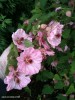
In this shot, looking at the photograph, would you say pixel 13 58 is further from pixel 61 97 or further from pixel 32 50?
pixel 61 97

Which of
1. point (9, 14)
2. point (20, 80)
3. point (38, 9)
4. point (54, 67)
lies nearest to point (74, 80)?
point (54, 67)

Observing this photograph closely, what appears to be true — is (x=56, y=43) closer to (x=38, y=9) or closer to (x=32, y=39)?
(x=32, y=39)

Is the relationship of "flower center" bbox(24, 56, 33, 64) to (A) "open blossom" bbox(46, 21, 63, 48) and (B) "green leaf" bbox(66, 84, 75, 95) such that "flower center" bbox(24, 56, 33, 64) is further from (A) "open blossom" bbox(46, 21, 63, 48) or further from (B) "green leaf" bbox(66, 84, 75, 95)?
(B) "green leaf" bbox(66, 84, 75, 95)

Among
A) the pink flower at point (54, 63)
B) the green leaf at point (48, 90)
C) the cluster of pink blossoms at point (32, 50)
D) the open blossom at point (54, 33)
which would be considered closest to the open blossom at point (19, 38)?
the cluster of pink blossoms at point (32, 50)

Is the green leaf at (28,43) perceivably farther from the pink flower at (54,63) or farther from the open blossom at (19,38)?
the pink flower at (54,63)

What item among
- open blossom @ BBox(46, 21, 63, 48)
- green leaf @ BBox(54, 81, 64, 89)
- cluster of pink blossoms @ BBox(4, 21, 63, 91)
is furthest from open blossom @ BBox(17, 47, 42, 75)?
green leaf @ BBox(54, 81, 64, 89)

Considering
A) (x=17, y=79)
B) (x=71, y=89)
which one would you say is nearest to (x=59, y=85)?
(x=71, y=89)
